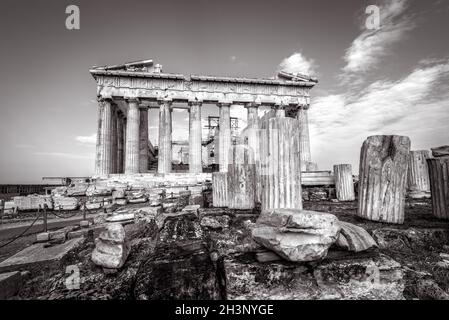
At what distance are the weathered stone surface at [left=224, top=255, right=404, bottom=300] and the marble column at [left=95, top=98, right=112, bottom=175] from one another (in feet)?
54.3

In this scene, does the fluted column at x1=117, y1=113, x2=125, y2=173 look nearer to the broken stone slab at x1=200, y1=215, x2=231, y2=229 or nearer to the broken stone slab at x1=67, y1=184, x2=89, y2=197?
the broken stone slab at x1=67, y1=184, x2=89, y2=197

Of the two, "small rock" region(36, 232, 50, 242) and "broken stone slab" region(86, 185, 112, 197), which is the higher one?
"broken stone slab" region(86, 185, 112, 197)

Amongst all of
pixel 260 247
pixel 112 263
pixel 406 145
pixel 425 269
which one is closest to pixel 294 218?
pixel 260 247

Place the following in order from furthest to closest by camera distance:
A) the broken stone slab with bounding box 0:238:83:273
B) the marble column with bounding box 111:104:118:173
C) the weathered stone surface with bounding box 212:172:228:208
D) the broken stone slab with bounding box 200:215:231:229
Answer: the marble column with bounding box 111:104:118:173 → the weathered stone surface with bounding box 212:172:228:208 → the broken stone slab with bounding box 200:215:231:229 → the broken stone slab with bounding box 0:238:83:273

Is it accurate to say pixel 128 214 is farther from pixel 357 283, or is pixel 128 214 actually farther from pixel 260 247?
pixel 357 283

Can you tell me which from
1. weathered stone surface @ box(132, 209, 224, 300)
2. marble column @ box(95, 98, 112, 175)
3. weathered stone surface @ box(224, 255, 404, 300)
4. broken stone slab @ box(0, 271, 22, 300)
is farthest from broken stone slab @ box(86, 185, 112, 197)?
weathered stone surface @ box(224, 255, 404, 300)

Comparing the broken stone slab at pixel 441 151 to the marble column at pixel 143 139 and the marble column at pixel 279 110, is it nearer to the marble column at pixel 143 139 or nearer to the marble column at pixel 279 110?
the marble column at pixel 279 110

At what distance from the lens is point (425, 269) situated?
2.40 m

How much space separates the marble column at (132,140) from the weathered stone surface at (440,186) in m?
17.0

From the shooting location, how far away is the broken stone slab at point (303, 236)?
222 cm

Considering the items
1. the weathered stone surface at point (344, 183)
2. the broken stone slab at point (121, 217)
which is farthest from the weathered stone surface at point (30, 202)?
the weathered stone surface at point (344, 183)

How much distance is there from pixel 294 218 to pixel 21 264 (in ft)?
14.6

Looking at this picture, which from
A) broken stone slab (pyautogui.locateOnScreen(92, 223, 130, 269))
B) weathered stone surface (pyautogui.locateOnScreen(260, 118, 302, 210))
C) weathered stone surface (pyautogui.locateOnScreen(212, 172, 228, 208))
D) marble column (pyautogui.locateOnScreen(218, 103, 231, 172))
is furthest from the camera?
marble column (pyautogui.locateOnScreen(218, 103, 231, 172))

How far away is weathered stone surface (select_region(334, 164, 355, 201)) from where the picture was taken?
25.7 ft
